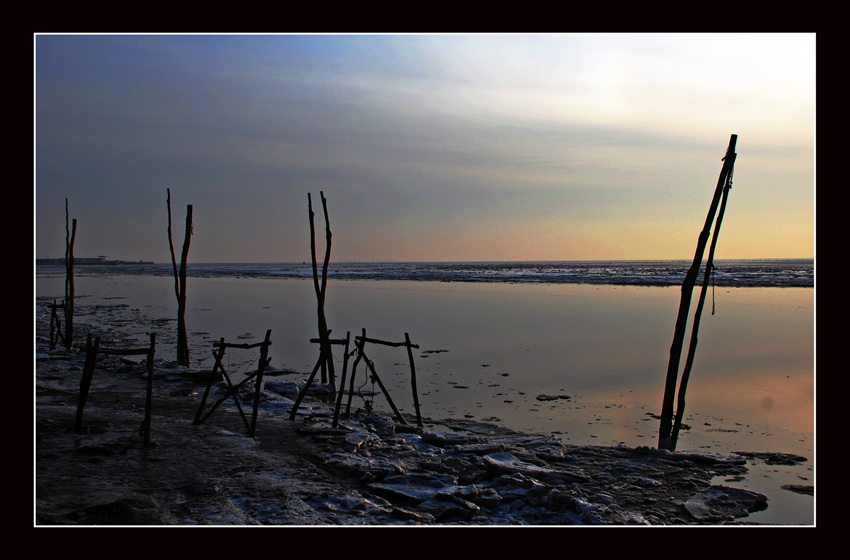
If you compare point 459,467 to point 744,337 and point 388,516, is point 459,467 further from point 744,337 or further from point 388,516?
point 744,337

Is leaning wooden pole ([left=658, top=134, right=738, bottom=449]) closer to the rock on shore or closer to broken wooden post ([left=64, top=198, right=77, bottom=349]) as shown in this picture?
the rock on shore

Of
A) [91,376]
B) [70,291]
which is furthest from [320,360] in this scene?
[70,291]

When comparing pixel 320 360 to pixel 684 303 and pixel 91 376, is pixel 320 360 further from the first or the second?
pixel 684 303

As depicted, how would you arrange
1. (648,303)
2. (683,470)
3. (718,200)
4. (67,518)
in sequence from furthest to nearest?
(648,303) < (718,200) < (683,470) < (67,518)

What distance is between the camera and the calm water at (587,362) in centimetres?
915

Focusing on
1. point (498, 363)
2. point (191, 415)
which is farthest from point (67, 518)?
point (498, 363)

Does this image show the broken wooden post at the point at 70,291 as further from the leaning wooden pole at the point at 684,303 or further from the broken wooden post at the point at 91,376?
the leaning wooden pole at the point at 684,303

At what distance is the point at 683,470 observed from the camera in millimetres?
7441

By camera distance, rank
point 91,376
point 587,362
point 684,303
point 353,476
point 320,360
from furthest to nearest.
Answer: point 587,362 < point 320,360 < point 684,303 < point 91,376 < point 353,476

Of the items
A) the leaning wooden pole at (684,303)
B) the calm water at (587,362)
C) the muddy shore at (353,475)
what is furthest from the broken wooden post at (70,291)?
the leaning wooden pole at (684,303)

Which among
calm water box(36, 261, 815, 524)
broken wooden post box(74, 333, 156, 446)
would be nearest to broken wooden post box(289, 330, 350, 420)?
calm water box(36, 261, 815, 524)

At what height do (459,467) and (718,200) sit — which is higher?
(718,200)

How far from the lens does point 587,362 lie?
14.2m

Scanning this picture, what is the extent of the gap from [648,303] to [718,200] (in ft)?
70.2
